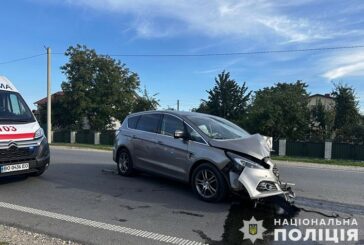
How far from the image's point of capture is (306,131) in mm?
37250

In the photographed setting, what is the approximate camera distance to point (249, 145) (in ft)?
22.9

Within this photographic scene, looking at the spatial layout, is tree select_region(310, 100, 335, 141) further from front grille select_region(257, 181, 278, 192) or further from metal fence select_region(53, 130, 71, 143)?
front grille select_region(257, 181, 278, 192)

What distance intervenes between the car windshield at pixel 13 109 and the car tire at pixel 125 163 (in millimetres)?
2220

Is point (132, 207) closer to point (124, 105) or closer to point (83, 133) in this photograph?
point (83, 133)

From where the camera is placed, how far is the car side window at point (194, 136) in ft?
24.8

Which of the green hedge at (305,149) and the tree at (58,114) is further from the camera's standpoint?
the tree at (58,114)

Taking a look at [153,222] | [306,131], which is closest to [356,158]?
[306,131]

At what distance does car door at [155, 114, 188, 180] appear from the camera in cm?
783

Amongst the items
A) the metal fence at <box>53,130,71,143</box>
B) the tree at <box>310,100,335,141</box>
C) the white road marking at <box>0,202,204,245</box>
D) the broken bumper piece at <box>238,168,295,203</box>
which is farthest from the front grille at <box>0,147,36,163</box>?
the tree at <box>310,100,335,141</box>

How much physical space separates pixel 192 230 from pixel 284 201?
75.1 inches

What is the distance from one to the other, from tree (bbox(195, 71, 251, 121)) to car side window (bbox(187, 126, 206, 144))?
4103 cm

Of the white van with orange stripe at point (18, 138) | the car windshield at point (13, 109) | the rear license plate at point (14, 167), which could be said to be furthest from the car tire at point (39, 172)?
the car windshield at point (13, 109)

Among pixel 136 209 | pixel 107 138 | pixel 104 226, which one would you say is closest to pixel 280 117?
pixel 107 138

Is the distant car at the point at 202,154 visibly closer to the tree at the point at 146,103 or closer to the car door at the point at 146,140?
the car door at the point at 146,140
